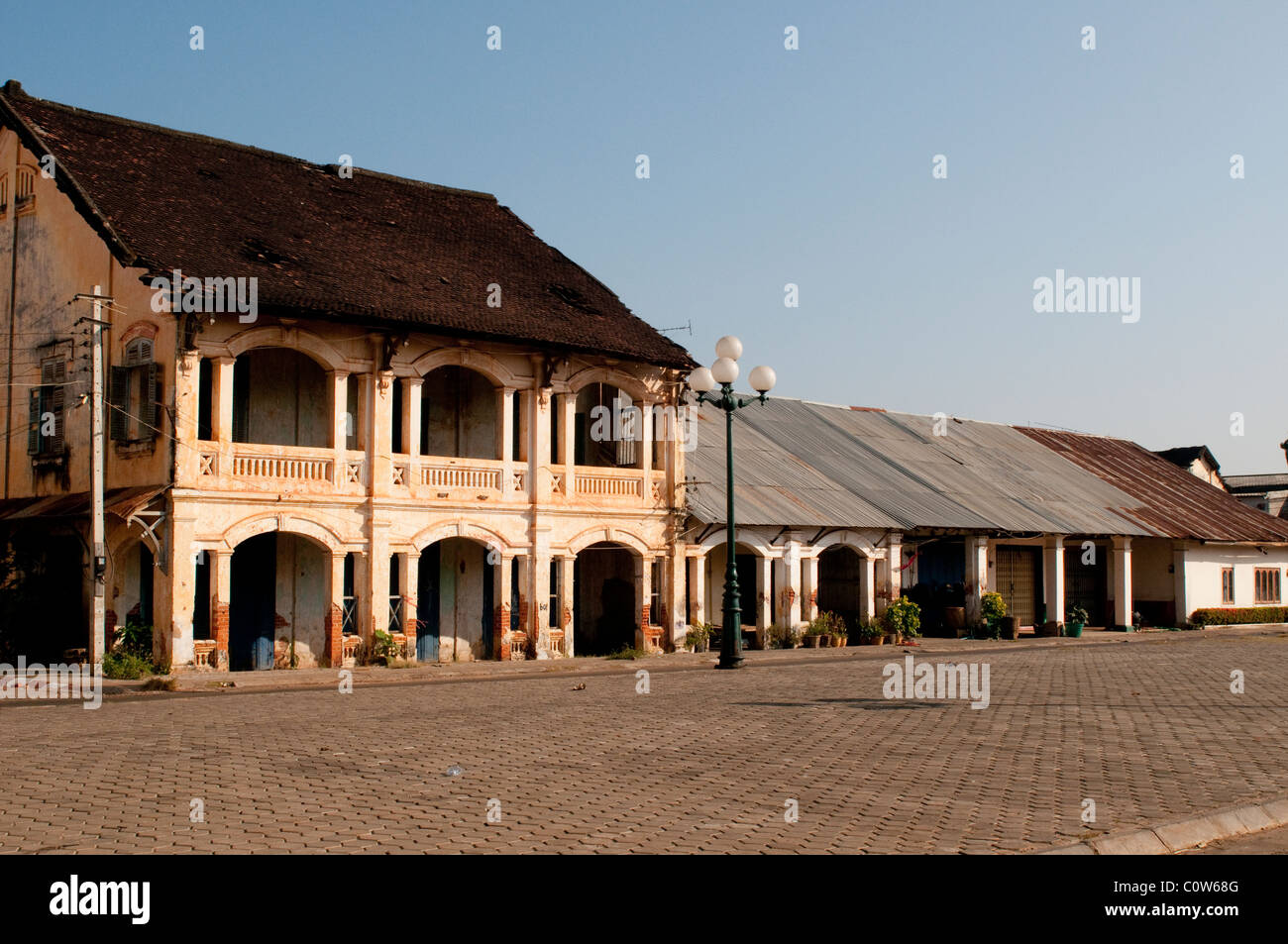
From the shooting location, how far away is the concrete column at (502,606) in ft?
88.5

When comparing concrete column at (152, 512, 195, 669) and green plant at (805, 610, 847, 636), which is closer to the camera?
concrete column at (152, 512, 195, 669)

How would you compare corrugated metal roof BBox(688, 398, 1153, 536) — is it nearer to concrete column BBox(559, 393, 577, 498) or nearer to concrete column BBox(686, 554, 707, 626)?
concrete column BBox(686, 554, 707, 626)

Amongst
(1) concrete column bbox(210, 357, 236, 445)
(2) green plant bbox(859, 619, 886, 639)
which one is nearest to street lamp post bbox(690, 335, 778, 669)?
(1) concrete column bbox(210, 357, 236, 445)

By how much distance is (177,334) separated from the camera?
883 inches

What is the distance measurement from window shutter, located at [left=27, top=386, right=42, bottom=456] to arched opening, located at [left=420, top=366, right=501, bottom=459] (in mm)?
7599

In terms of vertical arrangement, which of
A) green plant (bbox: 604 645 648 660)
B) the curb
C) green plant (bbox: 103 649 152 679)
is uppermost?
the curb

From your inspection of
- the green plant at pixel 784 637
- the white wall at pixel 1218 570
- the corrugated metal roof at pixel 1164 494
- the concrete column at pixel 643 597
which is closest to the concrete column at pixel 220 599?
the concrete column at pixel 643 597

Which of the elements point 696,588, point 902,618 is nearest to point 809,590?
point 902,618

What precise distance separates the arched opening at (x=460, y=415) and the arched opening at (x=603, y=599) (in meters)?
3.96

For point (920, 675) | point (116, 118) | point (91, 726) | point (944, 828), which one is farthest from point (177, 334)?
point (944, 828)

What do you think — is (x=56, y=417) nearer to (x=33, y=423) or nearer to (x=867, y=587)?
(x=33, y=423)

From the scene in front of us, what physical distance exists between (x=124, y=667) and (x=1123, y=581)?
3127 cm

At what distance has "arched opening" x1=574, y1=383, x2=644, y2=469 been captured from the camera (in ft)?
98.7
